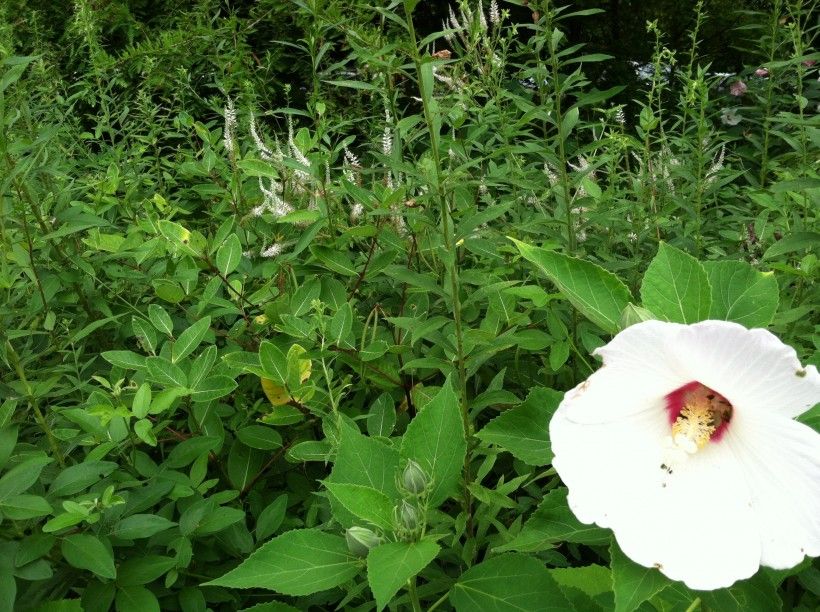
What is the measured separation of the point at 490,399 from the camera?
1503mm

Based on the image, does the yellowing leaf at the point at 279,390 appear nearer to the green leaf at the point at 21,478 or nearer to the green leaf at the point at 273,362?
the green leaf at the point at 273,362

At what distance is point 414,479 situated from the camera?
3.06ft

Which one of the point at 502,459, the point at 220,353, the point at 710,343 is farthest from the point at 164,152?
the point at 710,343

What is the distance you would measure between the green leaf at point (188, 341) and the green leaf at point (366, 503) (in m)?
0.72

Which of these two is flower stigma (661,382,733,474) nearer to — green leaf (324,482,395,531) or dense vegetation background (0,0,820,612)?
dense vegetation background (0,0,820,612)

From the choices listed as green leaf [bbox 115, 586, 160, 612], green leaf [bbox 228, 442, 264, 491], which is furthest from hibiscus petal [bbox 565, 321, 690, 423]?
green leaf [bbox 228, 442, 264, 491]

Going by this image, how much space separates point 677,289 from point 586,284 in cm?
10

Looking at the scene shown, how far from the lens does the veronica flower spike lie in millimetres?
681

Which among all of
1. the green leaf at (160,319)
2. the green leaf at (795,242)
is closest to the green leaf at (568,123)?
the green leaf at (795,242)

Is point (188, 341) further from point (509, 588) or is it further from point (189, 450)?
point (509, 588)

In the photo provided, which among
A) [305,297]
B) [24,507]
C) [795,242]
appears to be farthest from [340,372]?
[795,242]

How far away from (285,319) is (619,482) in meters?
0.90

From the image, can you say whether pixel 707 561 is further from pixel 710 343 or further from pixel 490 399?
pixel 490 399

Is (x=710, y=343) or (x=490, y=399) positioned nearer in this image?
(x=710, y=343)
